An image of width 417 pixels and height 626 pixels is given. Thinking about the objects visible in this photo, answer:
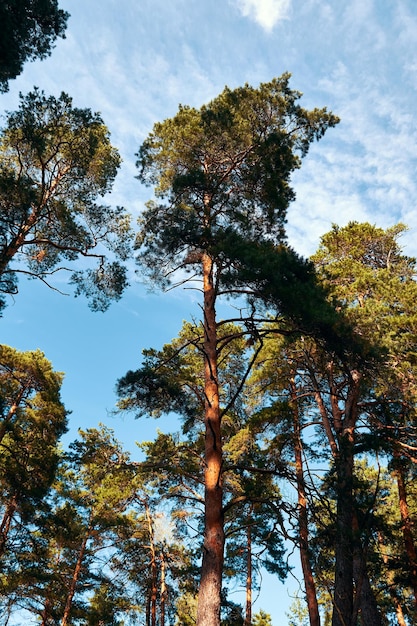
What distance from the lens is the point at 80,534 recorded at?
17.4 m

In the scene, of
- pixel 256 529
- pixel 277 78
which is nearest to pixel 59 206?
pixel 277 78

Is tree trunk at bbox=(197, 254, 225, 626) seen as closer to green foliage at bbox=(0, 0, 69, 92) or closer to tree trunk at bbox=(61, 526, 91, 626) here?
green foliage at bbox=(0, 0, 69, 92)

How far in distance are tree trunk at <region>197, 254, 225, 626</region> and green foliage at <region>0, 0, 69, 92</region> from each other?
5528 millimetres

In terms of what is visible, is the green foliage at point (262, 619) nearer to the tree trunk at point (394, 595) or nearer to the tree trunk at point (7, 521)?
the tree trunk at point (394, 595)

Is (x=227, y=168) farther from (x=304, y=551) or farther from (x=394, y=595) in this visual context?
(x=394, y=595)

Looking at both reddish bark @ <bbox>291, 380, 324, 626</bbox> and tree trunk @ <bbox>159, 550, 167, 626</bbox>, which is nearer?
reddish bark @ <bbox>291, 380, 324, 626</bbox>

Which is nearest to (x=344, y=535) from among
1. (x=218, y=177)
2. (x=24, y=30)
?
(x=218, y=177)

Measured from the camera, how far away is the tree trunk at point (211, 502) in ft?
18.9

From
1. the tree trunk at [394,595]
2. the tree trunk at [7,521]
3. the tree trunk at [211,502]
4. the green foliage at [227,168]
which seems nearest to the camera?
the tree trunk at [211,502]

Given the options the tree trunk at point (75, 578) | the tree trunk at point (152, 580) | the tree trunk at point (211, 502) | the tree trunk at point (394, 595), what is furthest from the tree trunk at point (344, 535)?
the tree trunk at point (75, 578)

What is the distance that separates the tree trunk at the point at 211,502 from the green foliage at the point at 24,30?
218 inches

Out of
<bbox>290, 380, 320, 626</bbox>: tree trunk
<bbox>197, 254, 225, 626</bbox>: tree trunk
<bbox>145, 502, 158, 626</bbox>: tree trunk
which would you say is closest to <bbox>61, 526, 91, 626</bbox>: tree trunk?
<bbox>145, 502, 158, 626</bbox>: tree trunk

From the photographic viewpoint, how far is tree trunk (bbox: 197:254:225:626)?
577 centimetres

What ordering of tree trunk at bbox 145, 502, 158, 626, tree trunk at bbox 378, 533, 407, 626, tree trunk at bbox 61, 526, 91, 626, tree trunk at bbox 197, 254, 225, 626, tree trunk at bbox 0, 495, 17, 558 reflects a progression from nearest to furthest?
tree trunk at bbox 197, 254, 225, 626 < tree trunk at bbox 0, 495, 17, 558 < tree trunk at bbox 378, 533, 407, 626 < tree trunk at bbox 61, 526, 91, 626 < tree trunk at bbox 145, 502, 158, 626
